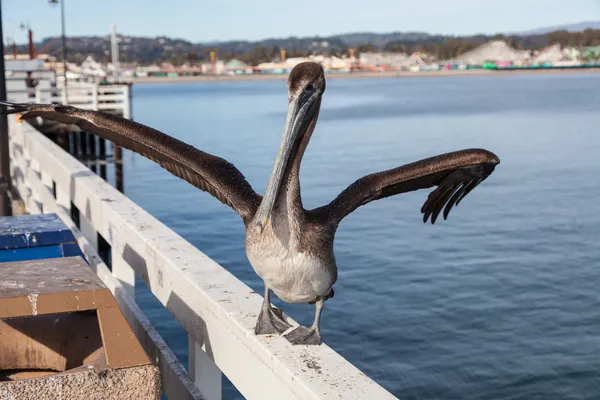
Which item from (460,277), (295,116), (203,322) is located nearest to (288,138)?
(295,116)

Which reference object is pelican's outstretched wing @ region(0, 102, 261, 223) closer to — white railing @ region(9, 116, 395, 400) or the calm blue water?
white railing @ region(9, 116, 395, 400)

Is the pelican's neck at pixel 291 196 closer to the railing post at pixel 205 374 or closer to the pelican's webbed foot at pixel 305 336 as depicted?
the pelican's webbed foot at pixel 305 336

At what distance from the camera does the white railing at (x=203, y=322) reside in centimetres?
283

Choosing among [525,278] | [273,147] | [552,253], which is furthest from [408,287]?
[273,147]

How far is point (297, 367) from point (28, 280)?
115cm

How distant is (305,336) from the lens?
10.7 feet

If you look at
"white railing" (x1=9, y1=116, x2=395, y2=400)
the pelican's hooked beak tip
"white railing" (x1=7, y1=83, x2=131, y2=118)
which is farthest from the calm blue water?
the pelican's hooked beak tip

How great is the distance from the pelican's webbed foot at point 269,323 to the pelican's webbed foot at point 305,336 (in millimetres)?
40

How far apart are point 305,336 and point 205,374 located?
2.46 feet

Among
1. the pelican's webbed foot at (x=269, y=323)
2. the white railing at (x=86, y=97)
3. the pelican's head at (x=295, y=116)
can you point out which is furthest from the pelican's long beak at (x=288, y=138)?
the white railing at (x=86, y=97)

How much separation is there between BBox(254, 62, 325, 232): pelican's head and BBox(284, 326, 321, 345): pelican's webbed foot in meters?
0.43

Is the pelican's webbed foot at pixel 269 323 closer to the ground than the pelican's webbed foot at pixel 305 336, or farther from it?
farther from it

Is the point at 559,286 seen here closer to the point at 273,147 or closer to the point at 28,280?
the point at 28,280

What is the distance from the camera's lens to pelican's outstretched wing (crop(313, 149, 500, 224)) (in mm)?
3881
